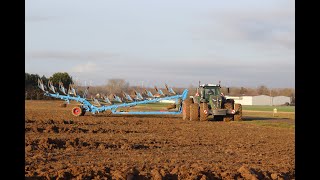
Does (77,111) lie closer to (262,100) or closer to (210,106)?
(210,106)

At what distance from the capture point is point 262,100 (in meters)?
105

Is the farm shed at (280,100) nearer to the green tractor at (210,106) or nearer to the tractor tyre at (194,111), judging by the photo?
the green tractor at (210,106)

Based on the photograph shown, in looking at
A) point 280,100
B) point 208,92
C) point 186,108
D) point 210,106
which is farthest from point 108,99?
point 280,100

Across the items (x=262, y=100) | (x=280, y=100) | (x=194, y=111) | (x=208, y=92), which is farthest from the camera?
(x=280, y=100)

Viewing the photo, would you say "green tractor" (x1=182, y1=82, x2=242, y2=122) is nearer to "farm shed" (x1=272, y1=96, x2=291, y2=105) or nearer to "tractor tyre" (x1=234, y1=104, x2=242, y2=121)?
"tractor tyre" (x1=234, y1=104, x2=242, y2=121)

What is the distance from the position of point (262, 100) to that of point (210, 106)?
272 feet

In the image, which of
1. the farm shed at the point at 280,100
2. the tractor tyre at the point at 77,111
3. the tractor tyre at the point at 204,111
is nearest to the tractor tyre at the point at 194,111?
the tractor tyre at the point at 204,111

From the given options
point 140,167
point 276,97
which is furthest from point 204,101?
point 276,97

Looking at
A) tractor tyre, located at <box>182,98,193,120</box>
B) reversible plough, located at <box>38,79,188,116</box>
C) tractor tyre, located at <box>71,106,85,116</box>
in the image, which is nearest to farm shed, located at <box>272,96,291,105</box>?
reversible plough, located at <box>38,79,188,116</box>

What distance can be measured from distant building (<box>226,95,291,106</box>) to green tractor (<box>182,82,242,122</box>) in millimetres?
74266

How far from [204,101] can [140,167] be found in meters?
18.0

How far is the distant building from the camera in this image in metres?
102
